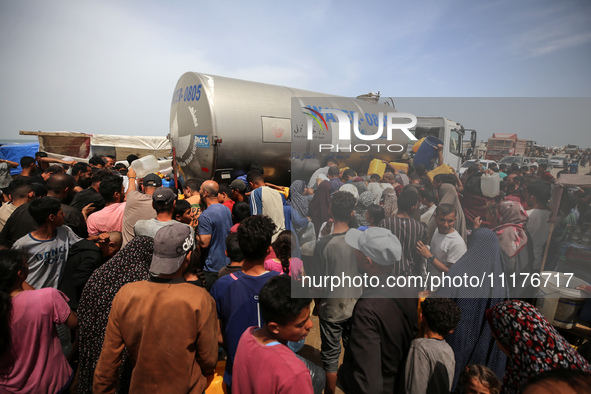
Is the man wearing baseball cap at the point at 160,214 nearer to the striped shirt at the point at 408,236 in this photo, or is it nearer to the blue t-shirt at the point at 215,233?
the blue t-shirt at the point at 215,233

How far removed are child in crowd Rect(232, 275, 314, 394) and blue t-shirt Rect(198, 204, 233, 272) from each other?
2229 millimetres

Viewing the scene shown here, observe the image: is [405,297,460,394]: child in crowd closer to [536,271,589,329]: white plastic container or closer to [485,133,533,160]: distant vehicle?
[485,133,533,160]: distant vehicle

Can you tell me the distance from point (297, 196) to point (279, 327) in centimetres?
87

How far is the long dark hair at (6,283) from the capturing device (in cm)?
163

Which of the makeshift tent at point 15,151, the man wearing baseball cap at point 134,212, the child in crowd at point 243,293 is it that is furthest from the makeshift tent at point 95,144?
the child in crowd at point 243,293


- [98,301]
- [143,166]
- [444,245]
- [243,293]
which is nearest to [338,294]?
[243,293]

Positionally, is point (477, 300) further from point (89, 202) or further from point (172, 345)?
point (89, 202)

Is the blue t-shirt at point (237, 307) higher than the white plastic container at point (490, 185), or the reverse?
the white plastic container at point (490, 185)

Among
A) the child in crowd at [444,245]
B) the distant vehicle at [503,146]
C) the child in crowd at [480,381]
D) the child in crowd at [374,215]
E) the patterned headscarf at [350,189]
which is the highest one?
the distant vehicle at [503,146]

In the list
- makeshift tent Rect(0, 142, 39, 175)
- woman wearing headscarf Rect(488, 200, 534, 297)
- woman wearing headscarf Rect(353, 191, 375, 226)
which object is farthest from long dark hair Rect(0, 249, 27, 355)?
makeshift tent Rect(0, 142, 39, 175)

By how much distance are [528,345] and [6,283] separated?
10.8ft

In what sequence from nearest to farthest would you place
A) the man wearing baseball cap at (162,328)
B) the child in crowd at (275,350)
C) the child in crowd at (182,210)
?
the child in crowd at (275,350) → the man wearing baseball cap at (162,328) → the child in crowd at (182,210)

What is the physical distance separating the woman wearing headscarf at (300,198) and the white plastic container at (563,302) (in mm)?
2244

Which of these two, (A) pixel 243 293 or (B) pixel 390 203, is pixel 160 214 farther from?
(B) pixel 390 203
